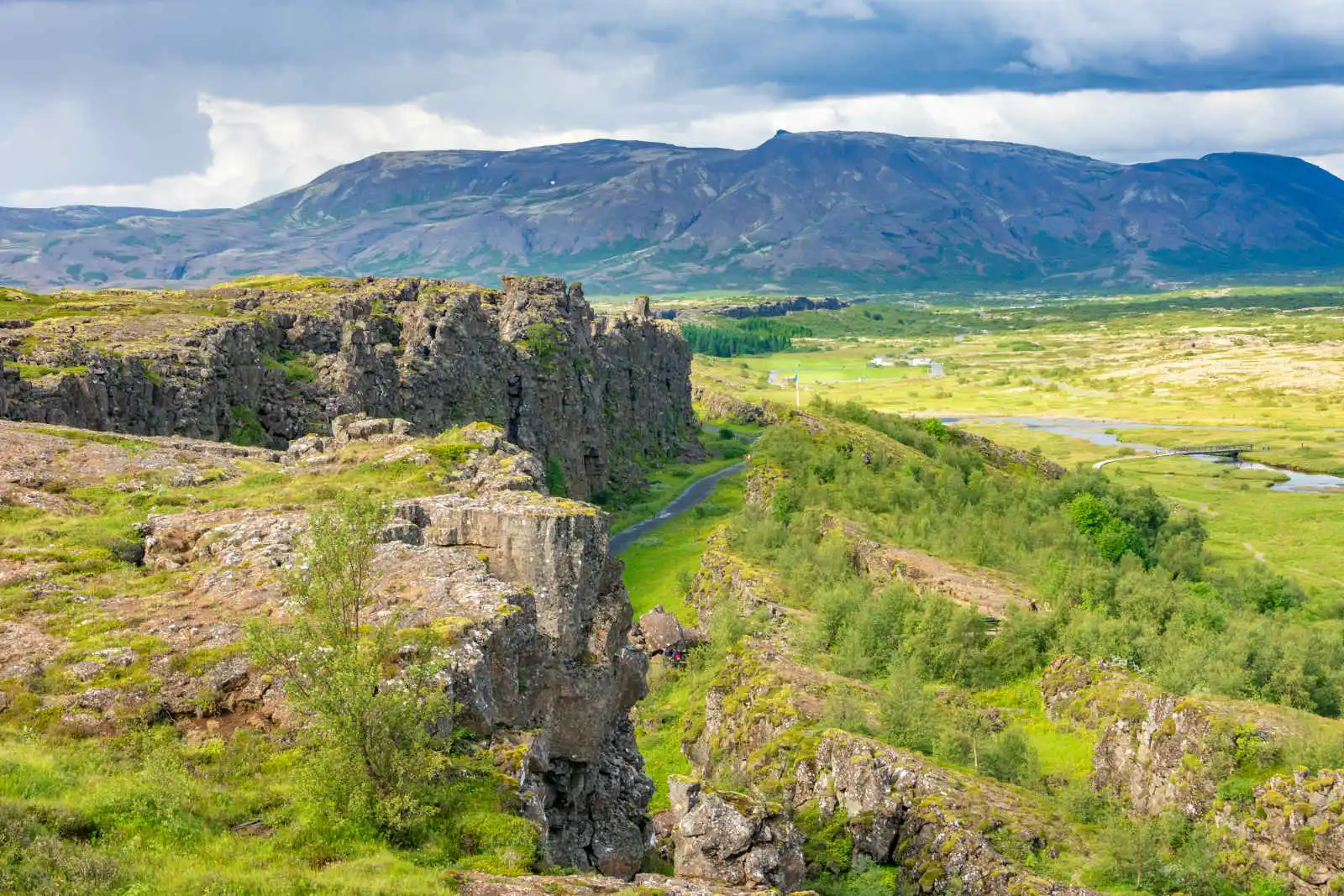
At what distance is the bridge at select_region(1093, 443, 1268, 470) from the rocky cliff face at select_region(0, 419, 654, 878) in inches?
5463

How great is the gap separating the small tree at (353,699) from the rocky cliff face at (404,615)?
154 centimetres

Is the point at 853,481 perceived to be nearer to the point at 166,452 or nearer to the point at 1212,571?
the point at 1212,571

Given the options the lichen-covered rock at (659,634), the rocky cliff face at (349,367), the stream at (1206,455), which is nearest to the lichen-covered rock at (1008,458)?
the stream at (1206,455)

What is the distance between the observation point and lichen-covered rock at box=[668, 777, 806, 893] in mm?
30984

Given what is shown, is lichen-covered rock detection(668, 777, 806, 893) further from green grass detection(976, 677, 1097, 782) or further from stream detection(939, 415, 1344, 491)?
stream detection(939, 415, 1344, 491)

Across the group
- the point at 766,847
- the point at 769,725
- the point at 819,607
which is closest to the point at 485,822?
the point at 766,847

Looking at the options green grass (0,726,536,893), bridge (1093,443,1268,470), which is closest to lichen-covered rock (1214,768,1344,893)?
green grass (0,726,536,893)

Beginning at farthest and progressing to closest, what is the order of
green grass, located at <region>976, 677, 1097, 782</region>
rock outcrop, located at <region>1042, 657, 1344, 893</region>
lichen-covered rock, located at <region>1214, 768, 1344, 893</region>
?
1. green grass, located at <region>976, 677, 1097, 782</region>
2. rock outcrop, located at <region>1042, 657, 1344, 893</region>
3. lichen-covered rock, located at <region>1214, 768, 1344, 893</region>

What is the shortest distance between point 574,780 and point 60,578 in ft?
51.6

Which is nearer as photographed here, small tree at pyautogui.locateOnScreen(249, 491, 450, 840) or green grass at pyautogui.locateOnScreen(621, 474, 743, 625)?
small tree at pyautogui.locateOnScreen(249, 491, 450, 840)

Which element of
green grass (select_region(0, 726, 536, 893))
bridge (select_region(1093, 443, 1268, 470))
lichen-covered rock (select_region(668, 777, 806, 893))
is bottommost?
bridge (select_region(1093, 443, 1268, 470))

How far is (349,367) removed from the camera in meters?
80.2

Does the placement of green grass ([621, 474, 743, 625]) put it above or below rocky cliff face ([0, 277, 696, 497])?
below

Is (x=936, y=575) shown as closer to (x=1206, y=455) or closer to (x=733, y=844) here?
(x=733, y=844)
